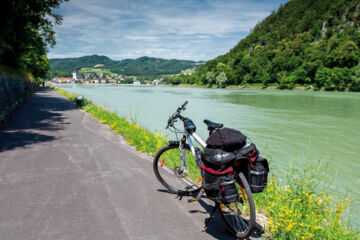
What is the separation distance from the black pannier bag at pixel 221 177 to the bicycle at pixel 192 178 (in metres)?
0.15

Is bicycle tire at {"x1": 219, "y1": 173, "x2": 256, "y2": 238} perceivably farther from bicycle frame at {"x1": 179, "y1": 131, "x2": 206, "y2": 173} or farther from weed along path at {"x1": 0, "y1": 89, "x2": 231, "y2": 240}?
bicycle frame at {"x1": 179, "y1": 131, "x2": 206, "y2": 173}

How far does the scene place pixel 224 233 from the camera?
107 inches

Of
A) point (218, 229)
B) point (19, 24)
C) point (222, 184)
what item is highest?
point (19, 24)

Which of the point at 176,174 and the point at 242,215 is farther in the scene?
the point at 176,174

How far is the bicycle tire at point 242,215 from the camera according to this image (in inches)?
92.1

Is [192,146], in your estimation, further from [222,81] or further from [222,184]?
[222,81]

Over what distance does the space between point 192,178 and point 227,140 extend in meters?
2.00

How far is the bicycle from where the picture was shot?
2479mm

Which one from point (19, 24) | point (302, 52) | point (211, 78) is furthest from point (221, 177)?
point (302, 52)

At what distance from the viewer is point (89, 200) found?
3.33 metres

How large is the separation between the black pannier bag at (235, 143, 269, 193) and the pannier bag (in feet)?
0.56

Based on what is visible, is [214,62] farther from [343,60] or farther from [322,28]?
[343,60]

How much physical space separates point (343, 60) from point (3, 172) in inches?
3592

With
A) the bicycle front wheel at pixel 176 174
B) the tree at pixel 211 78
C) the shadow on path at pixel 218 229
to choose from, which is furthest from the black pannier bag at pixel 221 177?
the tree at pixel 211 78
